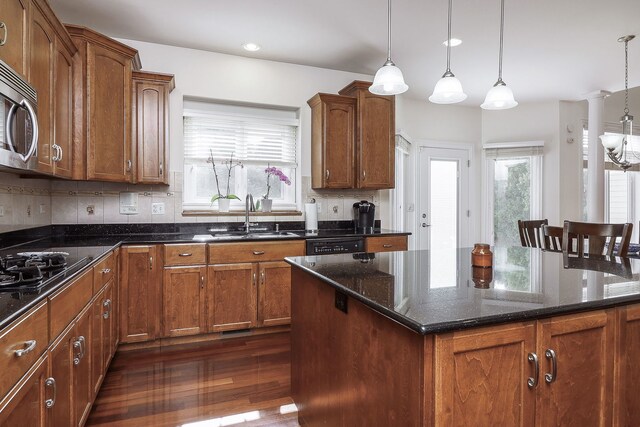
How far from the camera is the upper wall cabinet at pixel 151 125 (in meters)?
3.26

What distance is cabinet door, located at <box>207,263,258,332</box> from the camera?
320 centimetres

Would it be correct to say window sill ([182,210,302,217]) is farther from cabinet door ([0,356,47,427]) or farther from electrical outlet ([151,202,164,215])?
cabinet door ([0,356,47,427])

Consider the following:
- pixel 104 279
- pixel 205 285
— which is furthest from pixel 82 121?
pixel 205 285

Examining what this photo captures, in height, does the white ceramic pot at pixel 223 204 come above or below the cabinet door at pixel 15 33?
below

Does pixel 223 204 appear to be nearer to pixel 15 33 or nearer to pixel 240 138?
pixel 240 138

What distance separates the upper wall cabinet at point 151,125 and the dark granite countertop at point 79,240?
1.69 ft

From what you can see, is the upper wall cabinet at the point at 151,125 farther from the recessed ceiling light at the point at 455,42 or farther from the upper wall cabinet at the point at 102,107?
the recessed ceiling light at the point at 455,42

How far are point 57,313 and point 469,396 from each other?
1457mm

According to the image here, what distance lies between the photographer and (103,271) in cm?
232

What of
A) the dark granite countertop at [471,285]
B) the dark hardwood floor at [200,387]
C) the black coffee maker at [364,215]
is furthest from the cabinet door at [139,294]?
the black coffee maker at [364,215]

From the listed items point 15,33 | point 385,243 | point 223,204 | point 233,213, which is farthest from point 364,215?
point 15,33

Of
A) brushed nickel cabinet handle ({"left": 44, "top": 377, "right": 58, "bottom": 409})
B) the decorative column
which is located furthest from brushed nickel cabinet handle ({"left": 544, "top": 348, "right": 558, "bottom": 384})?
the decorative column

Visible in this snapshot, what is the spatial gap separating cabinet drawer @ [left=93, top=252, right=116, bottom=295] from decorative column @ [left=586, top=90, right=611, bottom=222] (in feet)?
18.2

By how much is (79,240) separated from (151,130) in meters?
1.07
